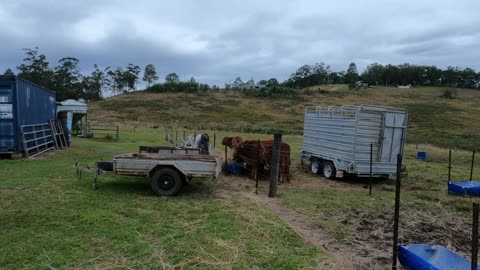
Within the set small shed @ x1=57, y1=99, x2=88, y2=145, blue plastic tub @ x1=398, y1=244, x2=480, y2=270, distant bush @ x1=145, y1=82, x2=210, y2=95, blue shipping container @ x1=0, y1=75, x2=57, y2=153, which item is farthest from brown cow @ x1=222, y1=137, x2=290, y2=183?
distant bush @ x1=145, y1=82, x2=210, y2=95

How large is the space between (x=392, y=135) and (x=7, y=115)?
42.1ft

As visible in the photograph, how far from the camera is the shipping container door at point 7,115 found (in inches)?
498

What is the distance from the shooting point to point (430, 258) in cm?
466

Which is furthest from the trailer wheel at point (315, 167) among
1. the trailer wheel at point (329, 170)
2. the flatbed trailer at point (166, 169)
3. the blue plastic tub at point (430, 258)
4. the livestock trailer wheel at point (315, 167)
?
the blue plastic tub at point (430, 258)

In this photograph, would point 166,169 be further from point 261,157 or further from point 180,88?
point 180,88

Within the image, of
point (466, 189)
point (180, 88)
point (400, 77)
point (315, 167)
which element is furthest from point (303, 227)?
point (400, 77)

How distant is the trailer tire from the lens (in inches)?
485

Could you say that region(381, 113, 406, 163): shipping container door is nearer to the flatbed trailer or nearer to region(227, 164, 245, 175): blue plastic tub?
region(227, 164, 245, 175): blue plastic tub

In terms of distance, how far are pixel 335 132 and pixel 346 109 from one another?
0.85m

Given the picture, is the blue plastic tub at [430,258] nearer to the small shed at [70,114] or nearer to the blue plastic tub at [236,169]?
the blue plastic tub at [236,169]

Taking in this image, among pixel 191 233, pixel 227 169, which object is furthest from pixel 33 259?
pixel 227 169

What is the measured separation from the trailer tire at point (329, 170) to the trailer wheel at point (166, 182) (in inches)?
241

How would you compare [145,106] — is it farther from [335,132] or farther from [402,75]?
[402,75]

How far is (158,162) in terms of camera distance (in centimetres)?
788
